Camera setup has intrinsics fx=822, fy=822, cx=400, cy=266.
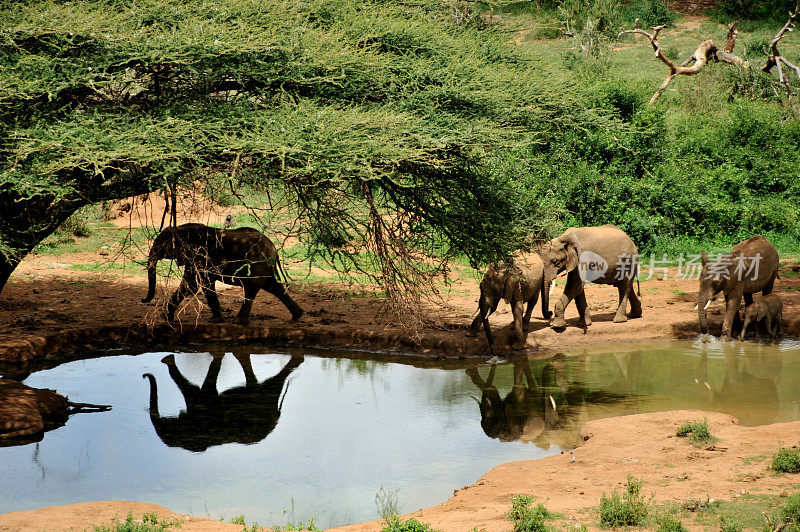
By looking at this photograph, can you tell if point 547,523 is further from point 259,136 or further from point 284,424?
point 259,136

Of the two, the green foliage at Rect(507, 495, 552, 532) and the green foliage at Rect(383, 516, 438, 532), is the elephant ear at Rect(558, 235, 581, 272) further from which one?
the green foliage at Rect(383, 516, 438, 532)

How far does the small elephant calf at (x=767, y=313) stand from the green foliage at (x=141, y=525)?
32.0 feet

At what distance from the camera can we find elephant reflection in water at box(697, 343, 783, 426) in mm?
10055

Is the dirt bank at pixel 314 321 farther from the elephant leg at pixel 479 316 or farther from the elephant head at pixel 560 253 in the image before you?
the elephant head at pixel 560 253

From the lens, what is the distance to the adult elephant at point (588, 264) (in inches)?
519

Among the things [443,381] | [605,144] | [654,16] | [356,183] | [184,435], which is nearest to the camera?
[184,435]

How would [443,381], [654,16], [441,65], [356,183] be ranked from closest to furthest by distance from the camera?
[356,183] < [443,381] < [441,65] < [654,16]

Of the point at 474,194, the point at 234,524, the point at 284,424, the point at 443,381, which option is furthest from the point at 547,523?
the point at 474,194

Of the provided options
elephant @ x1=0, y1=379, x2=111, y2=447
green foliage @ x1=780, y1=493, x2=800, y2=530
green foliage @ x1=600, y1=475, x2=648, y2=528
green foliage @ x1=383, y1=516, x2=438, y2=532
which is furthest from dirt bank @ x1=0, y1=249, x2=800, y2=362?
green foliage @ x1=780, y1=493, x2=800, y2=530

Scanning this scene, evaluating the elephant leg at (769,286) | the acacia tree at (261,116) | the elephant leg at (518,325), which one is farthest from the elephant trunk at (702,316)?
the acacia tree at (261,116)

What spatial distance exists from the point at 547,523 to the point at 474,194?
20.4 ft

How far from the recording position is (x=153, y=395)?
36.1ft

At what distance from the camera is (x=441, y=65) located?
1273 centimetres

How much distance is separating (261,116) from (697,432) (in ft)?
20.5
